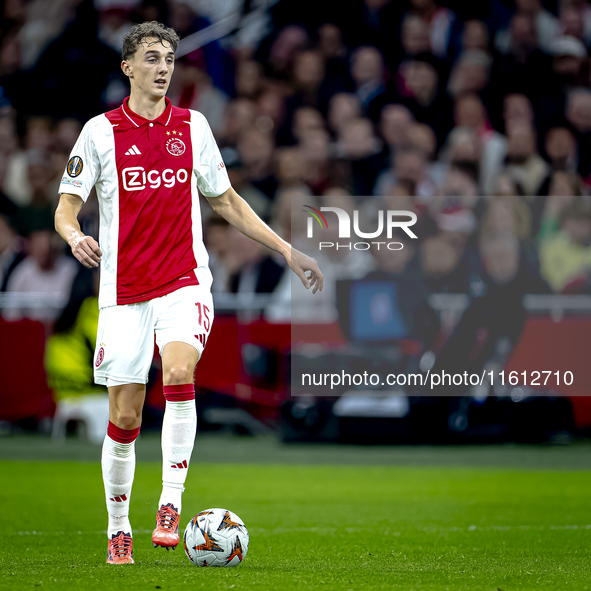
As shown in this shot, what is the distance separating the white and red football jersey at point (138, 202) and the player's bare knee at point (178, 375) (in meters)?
0.38

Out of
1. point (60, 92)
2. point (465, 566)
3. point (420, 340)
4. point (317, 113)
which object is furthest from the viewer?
point (60, 92)

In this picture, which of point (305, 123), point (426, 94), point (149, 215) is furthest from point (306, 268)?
point (426, 94)

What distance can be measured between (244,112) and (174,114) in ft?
28.5

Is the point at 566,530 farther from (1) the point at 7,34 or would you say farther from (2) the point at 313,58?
(1) the point at 7,34

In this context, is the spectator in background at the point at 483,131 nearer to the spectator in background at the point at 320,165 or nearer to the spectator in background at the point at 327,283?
the spectator in background at the point at 320,165

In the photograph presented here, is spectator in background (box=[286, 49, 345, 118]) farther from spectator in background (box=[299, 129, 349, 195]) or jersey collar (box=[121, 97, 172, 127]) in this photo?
jersey collar (box=[121, 97, 172, 127])

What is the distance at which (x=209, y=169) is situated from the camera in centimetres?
481

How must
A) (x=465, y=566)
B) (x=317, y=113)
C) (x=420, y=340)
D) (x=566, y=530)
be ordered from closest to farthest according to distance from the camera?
(x=465, y=566)
(x=566, y=530)
(x=420, y=340)
(x=317, y=113)

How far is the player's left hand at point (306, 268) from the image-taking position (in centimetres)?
475

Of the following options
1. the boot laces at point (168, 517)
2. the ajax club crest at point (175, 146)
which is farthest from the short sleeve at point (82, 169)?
the boot laces at point (168, 517)

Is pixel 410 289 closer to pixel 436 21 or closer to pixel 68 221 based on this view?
pixel 436 21

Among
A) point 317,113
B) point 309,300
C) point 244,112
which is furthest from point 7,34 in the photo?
point 309,300

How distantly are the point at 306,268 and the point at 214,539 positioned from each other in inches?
54.2

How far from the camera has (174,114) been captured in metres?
4.77
